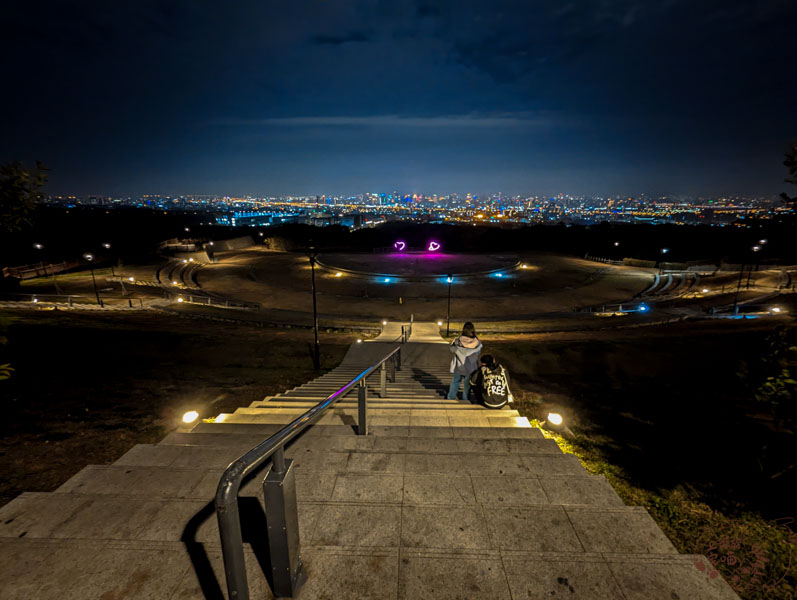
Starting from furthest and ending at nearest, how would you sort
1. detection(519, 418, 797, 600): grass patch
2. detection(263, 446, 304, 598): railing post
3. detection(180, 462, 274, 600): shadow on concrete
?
detection(519, 418, 797, 600): grass patch
detection(180, 462, 274, 600): shadow on concrete
detection(263, 446, 304, 598): railing post

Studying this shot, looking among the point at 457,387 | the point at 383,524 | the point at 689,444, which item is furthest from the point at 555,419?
the point at 383,524

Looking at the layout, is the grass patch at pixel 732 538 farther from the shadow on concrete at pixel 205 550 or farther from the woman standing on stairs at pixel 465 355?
the shadow on concrete at pixel 205 550

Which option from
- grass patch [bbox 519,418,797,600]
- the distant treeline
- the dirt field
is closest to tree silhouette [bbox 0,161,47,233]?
grass patch [bbox 519,418,797,600]

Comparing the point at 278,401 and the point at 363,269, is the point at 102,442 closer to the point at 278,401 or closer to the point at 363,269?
the point at 278,401

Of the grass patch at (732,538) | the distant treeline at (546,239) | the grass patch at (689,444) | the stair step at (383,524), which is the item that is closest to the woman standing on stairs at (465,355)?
the grass patch at (689,444)

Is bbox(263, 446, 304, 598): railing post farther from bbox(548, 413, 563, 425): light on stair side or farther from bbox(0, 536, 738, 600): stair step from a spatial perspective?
bbox(548, 413, 563, 425): light on stair side

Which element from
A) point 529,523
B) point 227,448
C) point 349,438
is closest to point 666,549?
point 529,523
